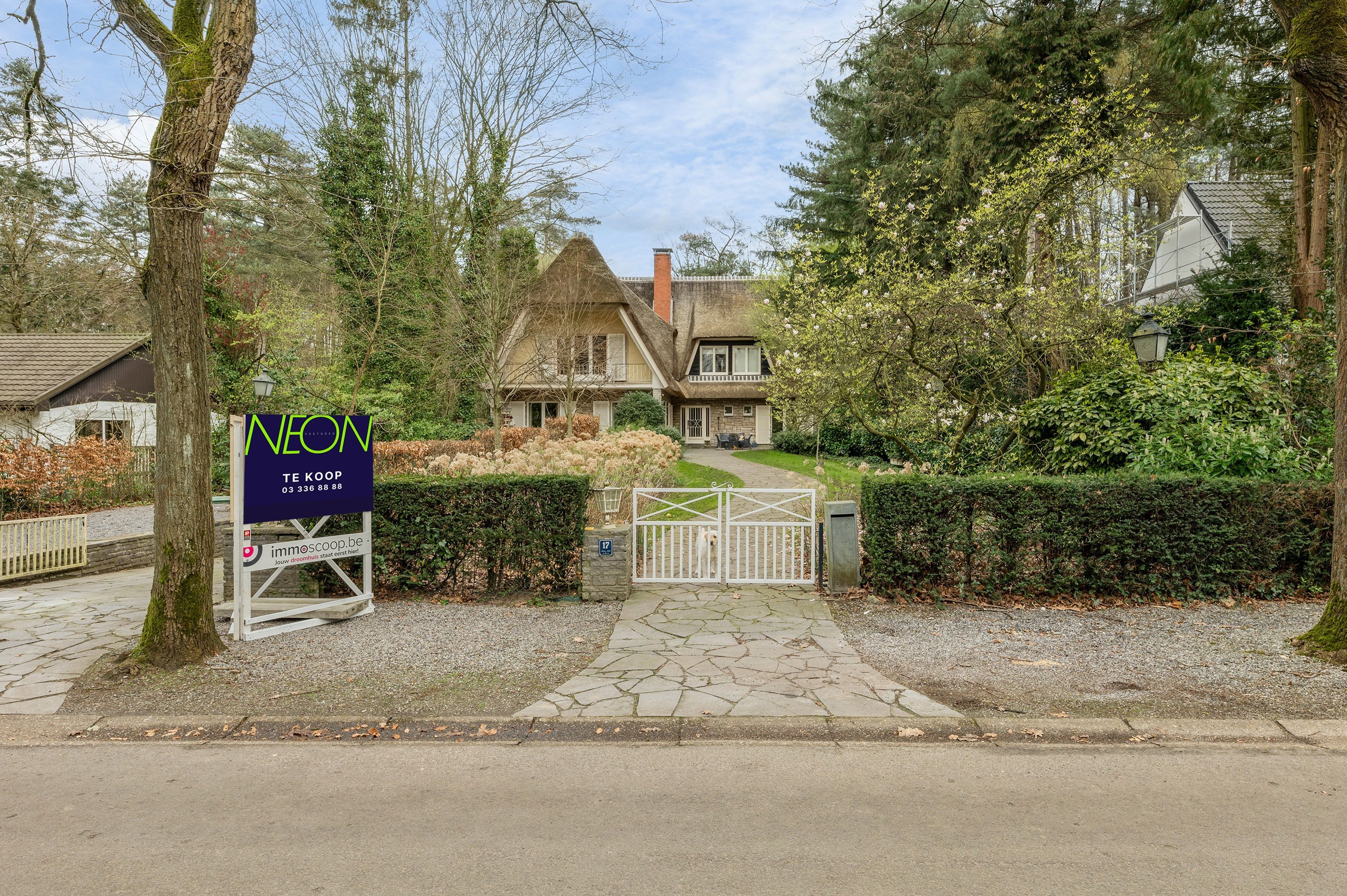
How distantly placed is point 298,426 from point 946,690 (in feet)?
19.3

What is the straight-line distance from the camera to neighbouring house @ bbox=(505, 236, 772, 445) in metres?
21.0

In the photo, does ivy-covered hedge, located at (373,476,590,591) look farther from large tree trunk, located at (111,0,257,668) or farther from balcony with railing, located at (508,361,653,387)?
balcony with railing, located at (508,361,653,387)

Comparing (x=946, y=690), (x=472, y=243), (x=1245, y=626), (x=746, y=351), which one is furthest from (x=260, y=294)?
(x=1245, y=626)

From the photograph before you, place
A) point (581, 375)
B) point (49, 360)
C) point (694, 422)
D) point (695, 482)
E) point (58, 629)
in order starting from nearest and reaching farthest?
point (58, 629), point (695, 482), point (49, 360), point (581, 375), point (694, 422)

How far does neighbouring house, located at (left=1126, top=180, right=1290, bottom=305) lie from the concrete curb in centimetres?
1342

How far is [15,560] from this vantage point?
884 centimetres

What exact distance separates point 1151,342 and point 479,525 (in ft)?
29.5

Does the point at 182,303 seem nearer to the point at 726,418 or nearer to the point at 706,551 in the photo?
the point at 706,551

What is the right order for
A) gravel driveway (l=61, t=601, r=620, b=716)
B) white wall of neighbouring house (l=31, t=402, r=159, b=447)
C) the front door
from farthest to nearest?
the front door < white wall of neighbouring house (l=31, t=402, r=159, b=447) < gravel driveway (l=61, t=601, r=620, b=716)

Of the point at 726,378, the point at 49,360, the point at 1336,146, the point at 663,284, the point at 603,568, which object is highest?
the point at 663,284

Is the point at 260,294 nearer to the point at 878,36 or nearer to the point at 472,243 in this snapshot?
the point at 472,243

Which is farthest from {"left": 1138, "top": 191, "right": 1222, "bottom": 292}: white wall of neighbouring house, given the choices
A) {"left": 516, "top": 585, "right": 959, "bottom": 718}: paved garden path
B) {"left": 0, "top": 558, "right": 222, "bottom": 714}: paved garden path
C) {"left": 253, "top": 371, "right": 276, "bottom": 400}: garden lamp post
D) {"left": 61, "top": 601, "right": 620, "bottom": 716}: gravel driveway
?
{"left": 0, "top": 558, "right": 222, "bottom": 714}: paved garden path

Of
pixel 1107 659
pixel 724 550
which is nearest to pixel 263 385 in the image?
pixel 724 550

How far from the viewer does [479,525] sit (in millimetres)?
7398
